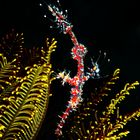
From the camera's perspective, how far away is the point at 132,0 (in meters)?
2.76

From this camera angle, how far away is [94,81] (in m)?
2.63

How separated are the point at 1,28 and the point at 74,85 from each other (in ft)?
2.09

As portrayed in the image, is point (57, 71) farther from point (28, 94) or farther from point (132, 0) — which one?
point (28, 94)

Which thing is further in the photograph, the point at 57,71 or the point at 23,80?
the point at 57,71

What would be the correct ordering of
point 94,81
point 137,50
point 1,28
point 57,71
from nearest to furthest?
point 1,28 < point 57,71 < point 94,81 < point 137,50

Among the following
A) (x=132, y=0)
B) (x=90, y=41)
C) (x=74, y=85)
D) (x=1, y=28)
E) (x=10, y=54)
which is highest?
(x=132, y=0)

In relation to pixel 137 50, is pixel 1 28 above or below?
below

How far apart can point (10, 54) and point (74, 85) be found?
1.45m

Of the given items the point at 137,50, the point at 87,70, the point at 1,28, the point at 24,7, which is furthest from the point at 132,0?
the point at 1,28

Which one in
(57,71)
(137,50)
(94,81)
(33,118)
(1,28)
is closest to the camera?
(33,118)

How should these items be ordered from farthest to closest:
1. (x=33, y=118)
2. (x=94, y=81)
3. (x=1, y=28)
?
(x=94, y=81)
(x=1, y=28)
(x=33, y=118)

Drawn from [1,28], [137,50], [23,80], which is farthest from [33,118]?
[137,50]

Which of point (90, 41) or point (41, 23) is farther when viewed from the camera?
point (90, 41)

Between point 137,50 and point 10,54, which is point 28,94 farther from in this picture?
point 137,50
